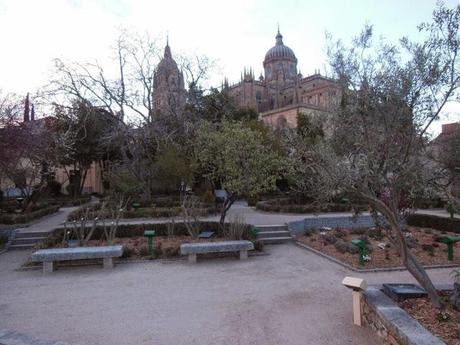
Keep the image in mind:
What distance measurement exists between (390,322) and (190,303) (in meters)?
3.38

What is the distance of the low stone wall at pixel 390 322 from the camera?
3949 millimetres

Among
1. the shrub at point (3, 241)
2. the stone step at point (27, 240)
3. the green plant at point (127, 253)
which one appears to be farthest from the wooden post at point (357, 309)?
the shrub at point (3, 241)

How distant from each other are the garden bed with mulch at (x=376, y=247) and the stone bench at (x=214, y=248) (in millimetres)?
2328

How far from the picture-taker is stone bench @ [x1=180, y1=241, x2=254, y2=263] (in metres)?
9.70

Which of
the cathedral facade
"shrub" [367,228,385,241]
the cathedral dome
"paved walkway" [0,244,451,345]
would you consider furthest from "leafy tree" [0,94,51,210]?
the cathedral dome

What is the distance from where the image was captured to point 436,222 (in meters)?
14.1

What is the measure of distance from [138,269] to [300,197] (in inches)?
515

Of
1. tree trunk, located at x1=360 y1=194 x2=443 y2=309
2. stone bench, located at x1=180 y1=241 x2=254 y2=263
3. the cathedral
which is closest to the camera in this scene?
tree trunk, located at x1=360 y1=194 x2=443 y2=309

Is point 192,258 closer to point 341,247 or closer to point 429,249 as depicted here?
point 341,247

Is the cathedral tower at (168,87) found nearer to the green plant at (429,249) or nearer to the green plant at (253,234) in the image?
the green plant at (253,234)

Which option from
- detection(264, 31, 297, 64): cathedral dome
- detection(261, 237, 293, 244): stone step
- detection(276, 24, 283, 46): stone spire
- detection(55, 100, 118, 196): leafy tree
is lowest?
detection(261, 237, 293, 244): stone step

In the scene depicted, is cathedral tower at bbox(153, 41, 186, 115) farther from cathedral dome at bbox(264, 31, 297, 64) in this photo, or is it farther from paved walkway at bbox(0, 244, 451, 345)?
cathedral dome at bbox(264, 31, 297, 64)

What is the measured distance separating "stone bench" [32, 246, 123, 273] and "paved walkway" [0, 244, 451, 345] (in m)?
0.26

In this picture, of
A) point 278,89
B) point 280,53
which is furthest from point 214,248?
point 280,53
